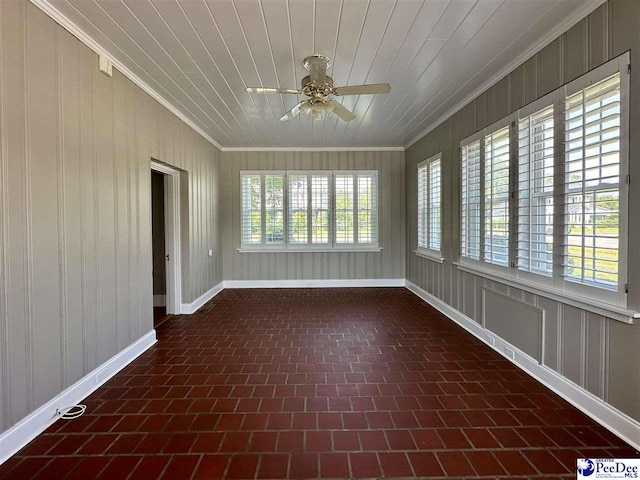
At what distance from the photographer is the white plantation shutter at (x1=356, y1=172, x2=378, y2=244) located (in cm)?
638

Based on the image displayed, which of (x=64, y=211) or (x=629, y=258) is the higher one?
(x=64, y=211)

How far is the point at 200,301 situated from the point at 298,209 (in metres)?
2.59

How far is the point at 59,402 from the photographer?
2203 millimetres

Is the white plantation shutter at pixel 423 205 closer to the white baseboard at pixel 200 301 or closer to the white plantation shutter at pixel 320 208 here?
the white plantation shutter at pixel 320 208

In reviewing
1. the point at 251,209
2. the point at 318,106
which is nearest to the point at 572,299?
the point at 318,106

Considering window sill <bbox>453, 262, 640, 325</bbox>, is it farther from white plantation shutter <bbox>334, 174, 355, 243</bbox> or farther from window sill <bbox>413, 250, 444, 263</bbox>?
white plantation shutter <bbox>334, 174, 355, 243</bbox>

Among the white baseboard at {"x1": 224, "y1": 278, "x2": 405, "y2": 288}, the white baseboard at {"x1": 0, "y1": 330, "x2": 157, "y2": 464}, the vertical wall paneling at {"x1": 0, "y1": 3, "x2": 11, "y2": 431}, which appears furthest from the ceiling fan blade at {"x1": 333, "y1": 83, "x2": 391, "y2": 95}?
the white baseboard at {"x1": 224, "y1": 278, "x2": 405, "y2": 288}

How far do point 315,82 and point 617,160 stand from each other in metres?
2.31

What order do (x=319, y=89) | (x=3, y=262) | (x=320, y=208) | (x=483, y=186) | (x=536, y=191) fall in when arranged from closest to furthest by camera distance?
1. (x=3, y=262)
2. (x=536, y=191)
3. (x=319, y=89)
4. (x=483, y=186)
5. (x=320, y=208)

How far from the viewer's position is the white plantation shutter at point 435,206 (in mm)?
4766

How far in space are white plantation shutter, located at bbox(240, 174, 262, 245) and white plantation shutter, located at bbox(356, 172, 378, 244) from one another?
2041 mm

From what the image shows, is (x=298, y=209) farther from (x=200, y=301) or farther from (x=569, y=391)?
(x=569, y=391)

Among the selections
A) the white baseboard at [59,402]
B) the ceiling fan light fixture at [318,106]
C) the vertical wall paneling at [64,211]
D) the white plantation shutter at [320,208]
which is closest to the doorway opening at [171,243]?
the vertical wall paneling at [64,211]

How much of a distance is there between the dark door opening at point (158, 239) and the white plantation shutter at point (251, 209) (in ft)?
5.43
